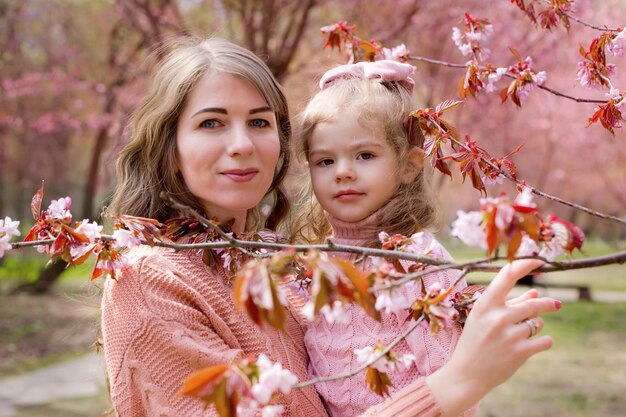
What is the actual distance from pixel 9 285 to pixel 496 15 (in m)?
9.00

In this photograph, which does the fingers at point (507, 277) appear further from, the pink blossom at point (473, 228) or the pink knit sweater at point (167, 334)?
the pink knit sweater at point (167, 334)

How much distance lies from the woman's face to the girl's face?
0.23 meters

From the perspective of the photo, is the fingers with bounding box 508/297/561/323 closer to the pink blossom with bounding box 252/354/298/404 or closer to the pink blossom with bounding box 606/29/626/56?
the pink blossom with bounding box 252/354/298/404

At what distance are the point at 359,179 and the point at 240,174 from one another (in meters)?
0.40

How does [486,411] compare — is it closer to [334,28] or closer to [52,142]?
[334,28]

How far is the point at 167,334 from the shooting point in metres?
1.81

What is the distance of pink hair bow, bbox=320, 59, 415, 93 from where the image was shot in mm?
2402

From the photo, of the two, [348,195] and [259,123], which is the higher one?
[259,123]

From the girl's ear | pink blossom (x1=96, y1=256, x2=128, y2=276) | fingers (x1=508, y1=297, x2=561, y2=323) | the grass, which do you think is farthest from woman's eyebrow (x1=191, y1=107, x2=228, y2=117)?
the grass

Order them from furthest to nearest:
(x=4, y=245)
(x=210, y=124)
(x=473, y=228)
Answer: (x=210, y=124) → (x=4, y=245) → (x=473, y=228)

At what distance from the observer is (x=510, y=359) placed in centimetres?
142

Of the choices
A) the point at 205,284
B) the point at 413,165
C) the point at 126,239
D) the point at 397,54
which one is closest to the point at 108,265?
the point at 126,239

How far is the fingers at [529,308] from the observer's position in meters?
1.40

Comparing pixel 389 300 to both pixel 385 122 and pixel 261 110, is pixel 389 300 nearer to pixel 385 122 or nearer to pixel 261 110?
pixel 261 110
